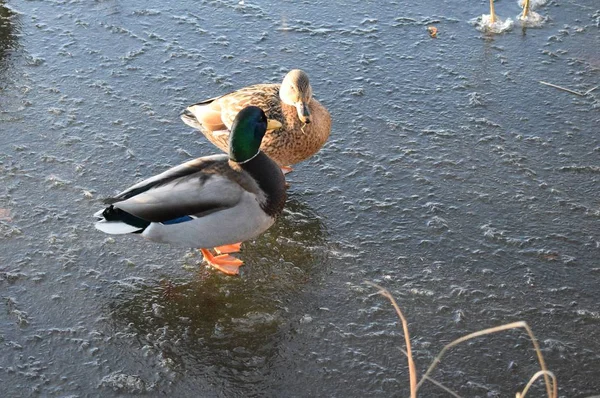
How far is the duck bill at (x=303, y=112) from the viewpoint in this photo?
176 inches

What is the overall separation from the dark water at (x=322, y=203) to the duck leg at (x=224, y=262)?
43 millimetres

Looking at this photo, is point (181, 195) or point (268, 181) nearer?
point (181, 195)

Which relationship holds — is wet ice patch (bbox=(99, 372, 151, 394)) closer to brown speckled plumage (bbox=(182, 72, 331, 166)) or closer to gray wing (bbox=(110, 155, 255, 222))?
gray wing (bbox=(110, 155, 255, 222))

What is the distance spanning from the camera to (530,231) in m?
4.15

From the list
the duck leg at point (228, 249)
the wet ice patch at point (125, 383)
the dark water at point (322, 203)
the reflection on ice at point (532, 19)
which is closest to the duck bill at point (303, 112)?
the dark water at point (322, 203)

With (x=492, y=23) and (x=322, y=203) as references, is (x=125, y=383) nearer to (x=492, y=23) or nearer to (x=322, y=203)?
(x=322, y=203)

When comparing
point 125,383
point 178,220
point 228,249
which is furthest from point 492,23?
point 125,383

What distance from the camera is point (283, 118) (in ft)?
15.1

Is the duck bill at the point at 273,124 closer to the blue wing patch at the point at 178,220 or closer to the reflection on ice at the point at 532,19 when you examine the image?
the blue wing patch at the point at 178,220

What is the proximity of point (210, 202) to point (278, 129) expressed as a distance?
2.63 feet

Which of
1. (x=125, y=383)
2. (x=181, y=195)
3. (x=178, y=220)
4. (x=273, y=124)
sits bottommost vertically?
(x=125, y=383)

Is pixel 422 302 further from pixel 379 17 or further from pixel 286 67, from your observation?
pixel 379 17

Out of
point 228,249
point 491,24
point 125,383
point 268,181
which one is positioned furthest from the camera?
point 491,24

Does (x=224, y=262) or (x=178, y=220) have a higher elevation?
(x=178, y=220)
